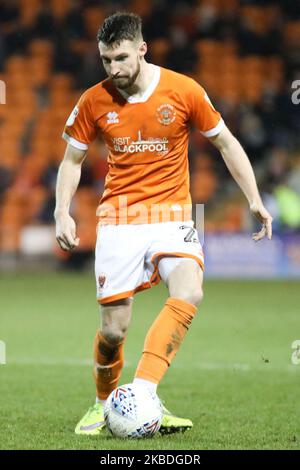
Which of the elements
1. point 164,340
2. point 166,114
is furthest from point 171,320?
point 166,114

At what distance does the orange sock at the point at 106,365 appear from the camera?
16.9ft

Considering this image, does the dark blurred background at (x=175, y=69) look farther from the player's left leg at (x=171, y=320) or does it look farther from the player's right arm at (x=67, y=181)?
the player's left leg at (x=171, y=320)

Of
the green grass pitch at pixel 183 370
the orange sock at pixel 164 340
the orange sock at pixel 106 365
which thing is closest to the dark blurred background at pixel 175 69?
the green grass pitch at pixel 183 370

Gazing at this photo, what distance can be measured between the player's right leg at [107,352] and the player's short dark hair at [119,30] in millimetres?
1234

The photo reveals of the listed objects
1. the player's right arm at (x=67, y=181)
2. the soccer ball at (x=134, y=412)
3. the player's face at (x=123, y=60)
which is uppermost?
the player's face at (x=123, y=60)

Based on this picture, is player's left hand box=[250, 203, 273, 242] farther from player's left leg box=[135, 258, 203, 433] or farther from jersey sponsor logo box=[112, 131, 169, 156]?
jersey sponsor logo box=[112, 131, 169, 156]

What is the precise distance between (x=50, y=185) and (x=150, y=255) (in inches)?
481

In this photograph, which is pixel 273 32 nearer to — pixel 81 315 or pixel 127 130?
pixel 81 315

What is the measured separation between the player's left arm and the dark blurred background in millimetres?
9890

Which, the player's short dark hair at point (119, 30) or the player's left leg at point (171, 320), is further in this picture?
the player's short dark hair at point (119, 30)

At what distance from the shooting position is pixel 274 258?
1452 centimetres

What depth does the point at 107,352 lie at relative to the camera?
203 inches

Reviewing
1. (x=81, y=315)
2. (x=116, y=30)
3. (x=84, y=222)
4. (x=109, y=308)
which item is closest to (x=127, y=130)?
Answer: (x=116, y=30)

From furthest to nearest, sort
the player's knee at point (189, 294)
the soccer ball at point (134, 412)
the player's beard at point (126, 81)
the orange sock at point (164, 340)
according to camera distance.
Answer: the player's beard at point (126, 81) < the player's knee at point (189, 294) < the orange sock at point (164, 340) < the soccer ball at point (134, 412)
